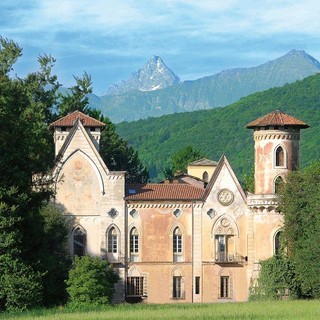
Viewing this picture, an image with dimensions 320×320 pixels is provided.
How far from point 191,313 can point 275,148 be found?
25.5 meters

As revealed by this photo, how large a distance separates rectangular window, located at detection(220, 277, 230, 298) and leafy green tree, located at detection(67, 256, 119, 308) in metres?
8.17

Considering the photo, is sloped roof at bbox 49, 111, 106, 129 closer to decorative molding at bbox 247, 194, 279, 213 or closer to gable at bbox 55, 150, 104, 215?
gable at bbox 55, 150, 104, 215

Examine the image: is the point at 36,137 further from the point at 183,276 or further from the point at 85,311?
the point at 183,276

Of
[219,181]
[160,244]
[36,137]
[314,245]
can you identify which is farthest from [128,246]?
[36,137]

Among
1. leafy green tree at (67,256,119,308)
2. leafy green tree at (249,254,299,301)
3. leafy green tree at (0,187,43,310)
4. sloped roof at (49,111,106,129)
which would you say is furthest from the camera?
sloped roof at (49,111,106,129)

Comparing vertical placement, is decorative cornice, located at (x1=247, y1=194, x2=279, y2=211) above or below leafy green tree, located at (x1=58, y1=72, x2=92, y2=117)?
below

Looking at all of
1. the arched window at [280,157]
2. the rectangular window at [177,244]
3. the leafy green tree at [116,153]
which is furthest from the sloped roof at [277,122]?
the leafy green tree at [116,153]

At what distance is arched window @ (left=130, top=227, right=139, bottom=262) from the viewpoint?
273 feet

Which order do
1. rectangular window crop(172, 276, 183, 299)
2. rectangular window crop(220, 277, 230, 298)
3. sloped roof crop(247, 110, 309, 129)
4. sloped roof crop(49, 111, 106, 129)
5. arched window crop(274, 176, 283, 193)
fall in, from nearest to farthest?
sloped roof crop(247, 110, 309, 129), arched window crop(274, 176, 283, 193), rectangular window crop(220, 277, 230, 298), rectangular window crop(172, 276, 183, 299), sloped roof crop(49, 111, 106, 129)

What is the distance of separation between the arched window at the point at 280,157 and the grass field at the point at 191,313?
54.8 feet

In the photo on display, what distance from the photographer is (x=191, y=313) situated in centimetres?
5922

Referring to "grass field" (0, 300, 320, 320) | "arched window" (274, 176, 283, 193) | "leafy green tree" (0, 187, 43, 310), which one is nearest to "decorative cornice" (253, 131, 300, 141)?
"arched window" (274, 176, 283, 193)

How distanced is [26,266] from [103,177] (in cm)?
2120

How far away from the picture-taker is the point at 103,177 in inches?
3278
